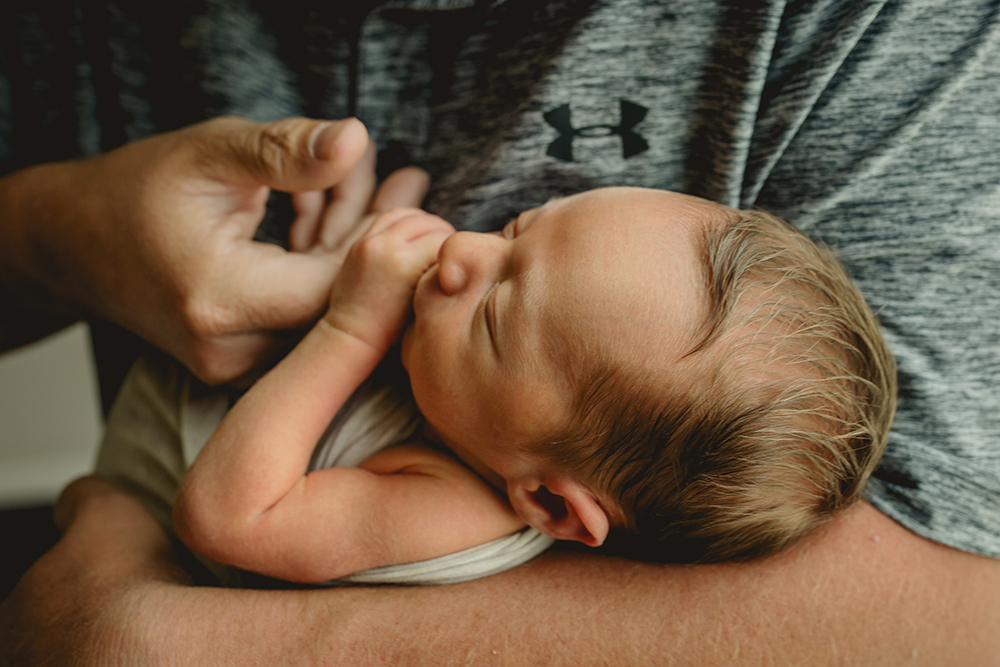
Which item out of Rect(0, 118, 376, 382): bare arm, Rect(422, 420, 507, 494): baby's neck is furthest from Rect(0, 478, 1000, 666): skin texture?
Rect(0, 118, 376, 382): bare arm

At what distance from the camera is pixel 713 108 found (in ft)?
2.78

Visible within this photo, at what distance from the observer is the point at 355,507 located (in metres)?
0.87

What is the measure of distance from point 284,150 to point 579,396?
504mm

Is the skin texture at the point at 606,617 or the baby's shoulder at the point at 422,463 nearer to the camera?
the skin texture at the point at 606,617

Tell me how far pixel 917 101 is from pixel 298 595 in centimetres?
105

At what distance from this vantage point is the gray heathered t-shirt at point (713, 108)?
78cm

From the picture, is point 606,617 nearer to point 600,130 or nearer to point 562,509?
point 562,509

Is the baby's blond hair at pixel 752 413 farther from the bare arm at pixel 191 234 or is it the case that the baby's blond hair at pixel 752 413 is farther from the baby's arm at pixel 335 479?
the bare arm at pixel 191 234

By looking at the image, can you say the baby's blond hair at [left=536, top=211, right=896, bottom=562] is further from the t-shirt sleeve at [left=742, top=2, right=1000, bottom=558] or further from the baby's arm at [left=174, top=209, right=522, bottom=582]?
the baby's arm at [left=174, top=209, right=522, bottom=582]

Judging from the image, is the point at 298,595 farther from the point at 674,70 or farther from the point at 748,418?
the point at 674,70

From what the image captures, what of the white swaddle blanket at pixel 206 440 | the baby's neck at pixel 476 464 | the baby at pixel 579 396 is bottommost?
the white swaddle blanket at pixel 206 440

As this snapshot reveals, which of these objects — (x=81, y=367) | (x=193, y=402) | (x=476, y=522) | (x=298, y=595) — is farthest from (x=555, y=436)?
(x=81, y=367)

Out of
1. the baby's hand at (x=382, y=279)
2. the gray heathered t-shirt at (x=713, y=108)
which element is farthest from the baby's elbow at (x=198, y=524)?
the gray heathered t-shirt at (x=713, y=108)

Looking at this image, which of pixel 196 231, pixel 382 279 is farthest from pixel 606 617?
pixel 196 231
